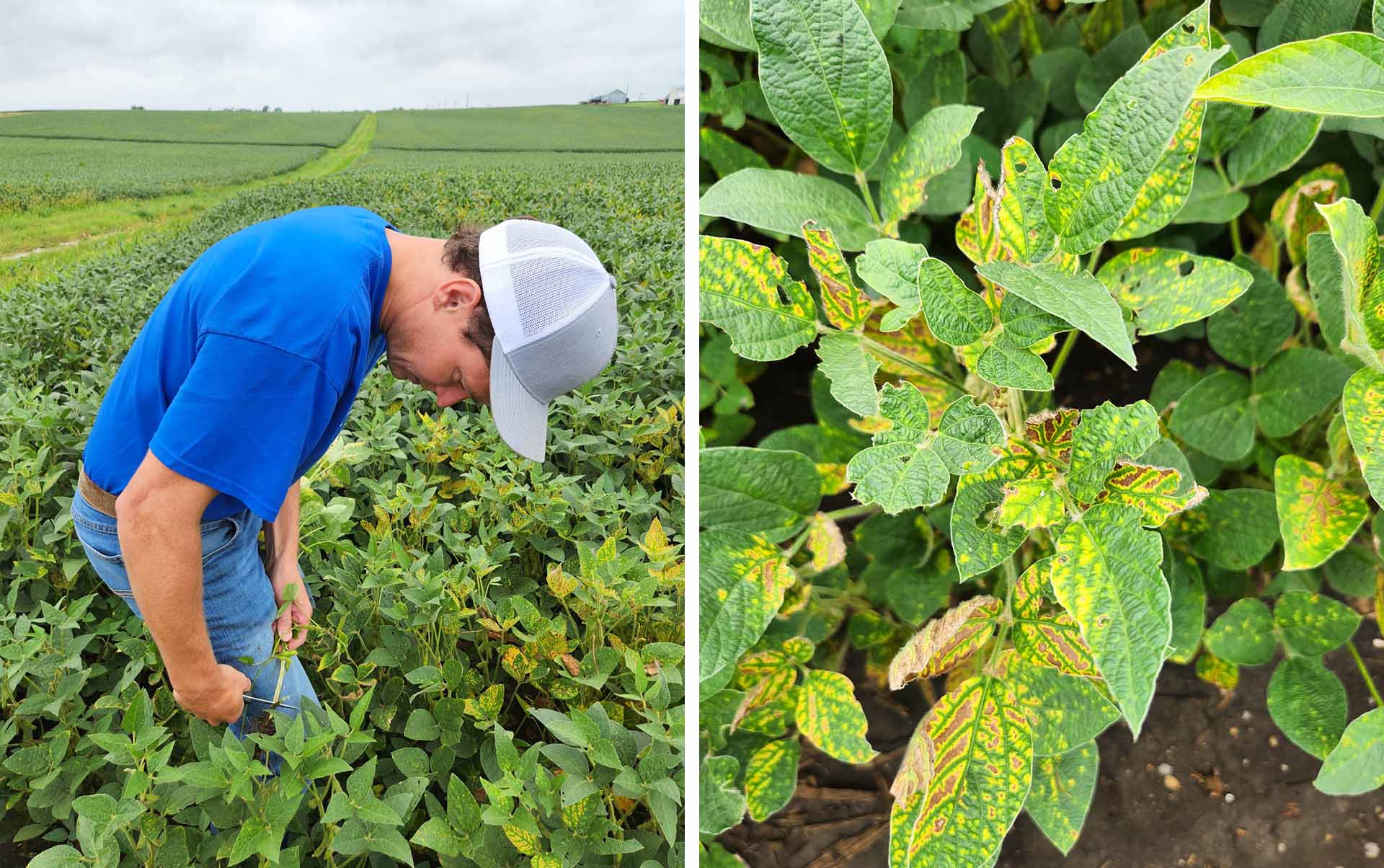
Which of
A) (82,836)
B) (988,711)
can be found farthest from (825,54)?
(82,836)

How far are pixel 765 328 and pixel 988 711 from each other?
10.5 inches

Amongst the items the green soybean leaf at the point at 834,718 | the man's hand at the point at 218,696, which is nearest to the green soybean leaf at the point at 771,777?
the green soybean leaf at the point at 834,718

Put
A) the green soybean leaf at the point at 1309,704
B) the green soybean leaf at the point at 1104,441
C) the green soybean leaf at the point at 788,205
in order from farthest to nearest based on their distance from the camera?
the green soybean leaf at the point at 1309,704
the green soybean leaf at the point at 788,205
the green soybean leaf at the point at 1104,441

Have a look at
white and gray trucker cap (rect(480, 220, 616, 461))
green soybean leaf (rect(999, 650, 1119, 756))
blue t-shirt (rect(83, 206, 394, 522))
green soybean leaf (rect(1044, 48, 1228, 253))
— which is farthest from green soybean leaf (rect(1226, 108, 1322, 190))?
blue t-shirt (rect(83, 206, 394, 522))

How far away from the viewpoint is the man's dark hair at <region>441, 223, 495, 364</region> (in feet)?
3.16

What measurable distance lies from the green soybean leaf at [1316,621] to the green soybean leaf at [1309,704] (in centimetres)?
2

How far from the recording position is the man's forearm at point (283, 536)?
1168 mm

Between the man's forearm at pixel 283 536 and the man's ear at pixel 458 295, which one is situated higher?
the man's ear at pixel 458 295

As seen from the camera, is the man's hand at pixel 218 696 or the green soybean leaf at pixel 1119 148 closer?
the green soybean leaf at pixel 1119 148

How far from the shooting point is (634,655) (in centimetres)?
98

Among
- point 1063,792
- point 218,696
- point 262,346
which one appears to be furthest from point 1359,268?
point 218,696

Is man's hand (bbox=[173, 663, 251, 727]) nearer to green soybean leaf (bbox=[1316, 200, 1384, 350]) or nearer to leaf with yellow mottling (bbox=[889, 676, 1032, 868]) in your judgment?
leaf with yellow mottling (bbox=[889, 676, 1032, 868])

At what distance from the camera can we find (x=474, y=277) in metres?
0.97

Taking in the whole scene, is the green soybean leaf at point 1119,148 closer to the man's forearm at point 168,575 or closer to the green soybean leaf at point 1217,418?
the green soybean leaf at point 1217,418
